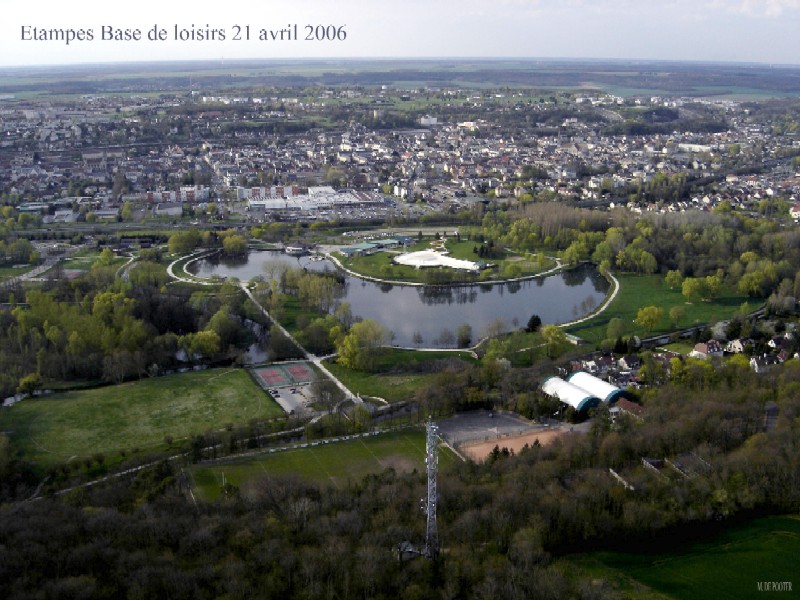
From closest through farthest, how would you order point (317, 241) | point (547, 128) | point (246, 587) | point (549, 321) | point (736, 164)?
point (246, 587) < point (549, 321) < point (317, 241) < point (736, 164) < point (547, 128)

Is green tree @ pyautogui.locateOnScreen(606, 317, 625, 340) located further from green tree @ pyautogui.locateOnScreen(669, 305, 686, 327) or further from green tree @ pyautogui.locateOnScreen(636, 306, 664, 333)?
green tree @ pyautogui.locateOnScreen(669, 305, 686, 327)

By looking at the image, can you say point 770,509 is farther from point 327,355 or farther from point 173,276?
point 173,276

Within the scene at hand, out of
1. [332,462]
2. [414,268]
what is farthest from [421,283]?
[332,462]

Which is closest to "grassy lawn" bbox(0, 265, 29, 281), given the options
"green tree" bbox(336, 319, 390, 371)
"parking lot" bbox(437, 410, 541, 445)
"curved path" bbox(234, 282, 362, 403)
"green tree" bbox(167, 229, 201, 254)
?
"green tree" bbox(167, 229, 201, 254)

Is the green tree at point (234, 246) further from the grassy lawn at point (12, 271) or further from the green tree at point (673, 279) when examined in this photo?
→ the green tree at point (673, 279)

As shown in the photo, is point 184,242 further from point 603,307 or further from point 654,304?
point 654,304

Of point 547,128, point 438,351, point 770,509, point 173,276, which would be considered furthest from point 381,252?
point 547,128

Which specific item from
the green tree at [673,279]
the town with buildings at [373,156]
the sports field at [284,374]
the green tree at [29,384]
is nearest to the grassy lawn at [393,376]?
the sports field at [284,374]
